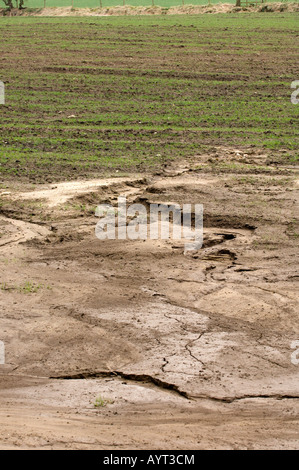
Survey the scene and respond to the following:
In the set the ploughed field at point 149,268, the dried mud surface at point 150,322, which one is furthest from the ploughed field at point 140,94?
the dried mud surface at point 150,322

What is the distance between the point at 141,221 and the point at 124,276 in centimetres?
205

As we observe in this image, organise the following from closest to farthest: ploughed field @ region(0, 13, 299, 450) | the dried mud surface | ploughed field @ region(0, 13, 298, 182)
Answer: the dried mud surface < ploughed field @ region(0, 13, 299, 450) < ploughed field @ region(0, 13, 298, 182)

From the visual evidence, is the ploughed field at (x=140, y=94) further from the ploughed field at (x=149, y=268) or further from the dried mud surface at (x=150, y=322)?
the dried mud surface at (x=150, y=322)

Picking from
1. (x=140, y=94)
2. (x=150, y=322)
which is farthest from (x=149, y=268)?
(x=140, y=94)

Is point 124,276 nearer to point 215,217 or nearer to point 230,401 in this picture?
point 215,217

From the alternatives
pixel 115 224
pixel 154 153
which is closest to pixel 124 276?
pixel 115 224

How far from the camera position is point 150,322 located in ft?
30.6

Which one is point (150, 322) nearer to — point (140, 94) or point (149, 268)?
point (149, 268)

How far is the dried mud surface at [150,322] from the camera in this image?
7012 mm

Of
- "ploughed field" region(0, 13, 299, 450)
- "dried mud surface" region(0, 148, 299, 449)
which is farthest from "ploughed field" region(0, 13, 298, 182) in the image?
"dried mud surface" region(0, 148, 299, 449)

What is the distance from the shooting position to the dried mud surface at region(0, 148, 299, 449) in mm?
7012

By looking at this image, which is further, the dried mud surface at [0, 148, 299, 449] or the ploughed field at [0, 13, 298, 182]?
the ploughed field at [0, 13, 298, 182]

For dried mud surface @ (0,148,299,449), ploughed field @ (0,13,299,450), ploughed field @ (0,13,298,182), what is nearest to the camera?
dried mud surface @ (0,148,299,449)

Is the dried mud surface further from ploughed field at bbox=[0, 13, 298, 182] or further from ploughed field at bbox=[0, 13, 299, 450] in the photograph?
ploughed field at bbox=[0, 13, 298, 182]
